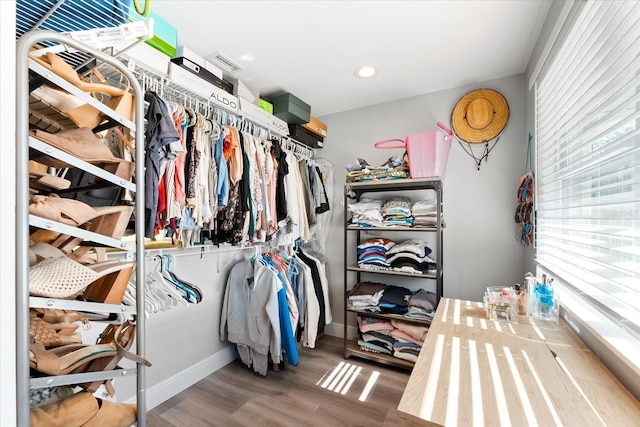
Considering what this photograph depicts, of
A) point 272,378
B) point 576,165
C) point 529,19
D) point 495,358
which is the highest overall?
point 529,19

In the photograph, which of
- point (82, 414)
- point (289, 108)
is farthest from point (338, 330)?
point (82, 414)

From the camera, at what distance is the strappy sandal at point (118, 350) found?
773mm

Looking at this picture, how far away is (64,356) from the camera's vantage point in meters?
0.69

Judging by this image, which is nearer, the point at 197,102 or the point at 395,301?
the point at 197,102

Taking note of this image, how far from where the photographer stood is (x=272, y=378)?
2148 millimetres

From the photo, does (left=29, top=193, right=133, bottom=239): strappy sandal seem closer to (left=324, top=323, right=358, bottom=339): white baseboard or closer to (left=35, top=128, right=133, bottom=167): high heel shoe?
(left=35, top=128, right=133, bottom=167): high heel shoe

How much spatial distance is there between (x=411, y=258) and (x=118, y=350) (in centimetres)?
197

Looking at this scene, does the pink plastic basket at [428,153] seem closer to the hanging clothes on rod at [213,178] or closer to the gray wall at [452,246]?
the gray wall at [452,246]

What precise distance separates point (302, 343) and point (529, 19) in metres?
2.74

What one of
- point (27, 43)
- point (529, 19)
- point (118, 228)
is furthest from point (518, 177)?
point (27, 43)

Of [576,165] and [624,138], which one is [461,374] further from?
[576,165]

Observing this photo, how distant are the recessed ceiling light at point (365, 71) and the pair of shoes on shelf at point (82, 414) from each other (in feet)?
7.44

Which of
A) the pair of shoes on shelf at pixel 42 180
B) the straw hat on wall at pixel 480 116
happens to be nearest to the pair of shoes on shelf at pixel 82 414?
the pair of shoes on shelf at pixel 42 180

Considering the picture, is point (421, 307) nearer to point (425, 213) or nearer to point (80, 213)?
point (425, 213)
